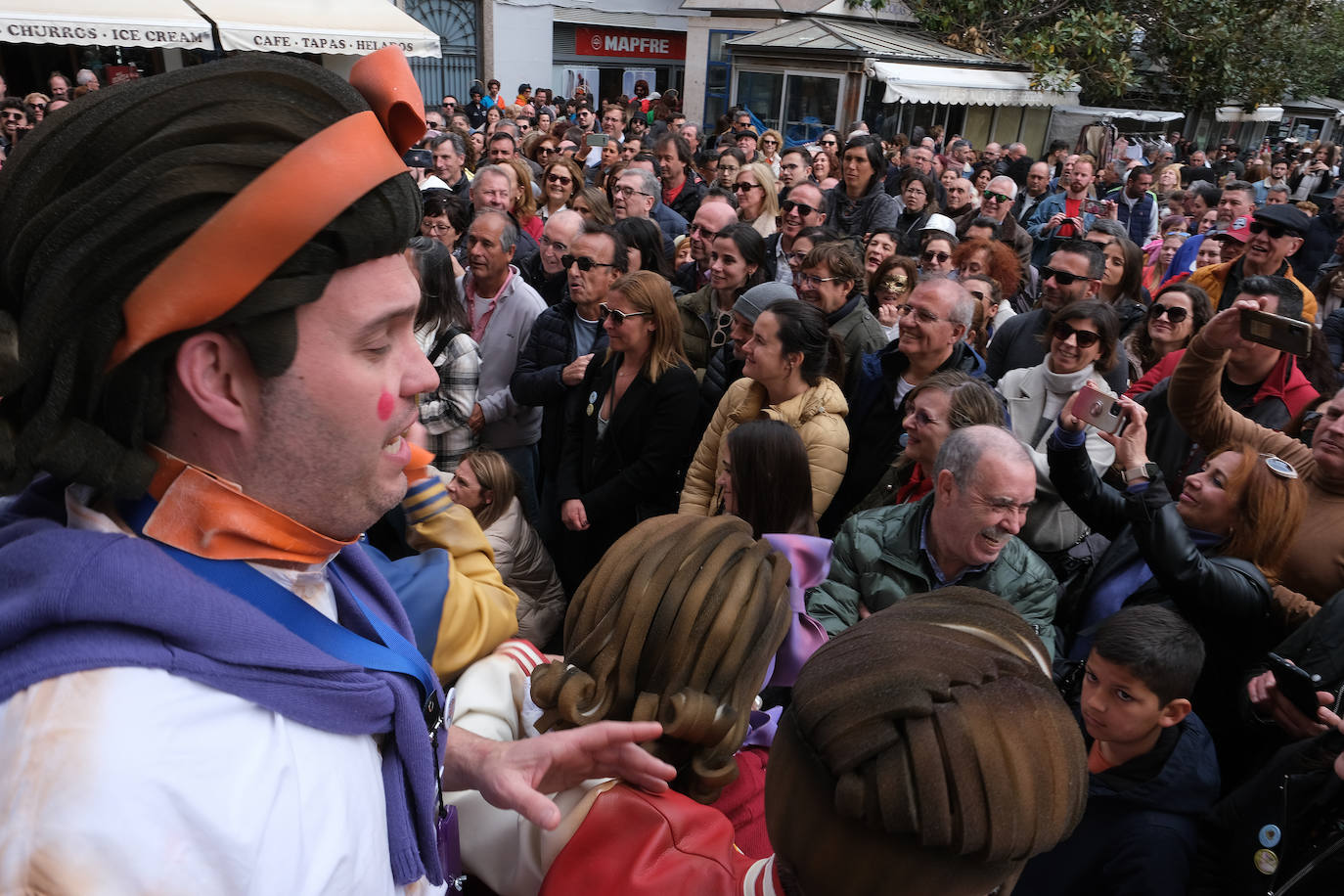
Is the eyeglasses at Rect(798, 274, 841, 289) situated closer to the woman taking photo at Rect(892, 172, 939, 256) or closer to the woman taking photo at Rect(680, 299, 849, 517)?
the woman taking photo at Rect(680, 299, 849, 517)

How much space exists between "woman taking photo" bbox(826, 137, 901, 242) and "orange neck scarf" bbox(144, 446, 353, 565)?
6758mm

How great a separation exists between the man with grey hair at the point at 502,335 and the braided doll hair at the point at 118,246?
3.84 meters

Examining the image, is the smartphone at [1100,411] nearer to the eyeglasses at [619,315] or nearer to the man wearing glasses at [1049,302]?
the man wearing glasses at [1049,302]

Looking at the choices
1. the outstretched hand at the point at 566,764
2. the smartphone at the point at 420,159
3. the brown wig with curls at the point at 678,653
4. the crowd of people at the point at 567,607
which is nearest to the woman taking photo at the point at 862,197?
the smartphone at the point at 420,159

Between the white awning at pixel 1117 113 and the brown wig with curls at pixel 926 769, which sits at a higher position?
the brown wig with curls at pixel 926 769

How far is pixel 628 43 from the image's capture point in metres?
27.8

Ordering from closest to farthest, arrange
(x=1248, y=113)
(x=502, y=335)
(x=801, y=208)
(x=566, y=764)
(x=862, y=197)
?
(x=566, y=764), (x=502, y=335), (x=801, y=208), (x=862, y=197), (x=1248, y=113)

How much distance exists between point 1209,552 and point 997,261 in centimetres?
325

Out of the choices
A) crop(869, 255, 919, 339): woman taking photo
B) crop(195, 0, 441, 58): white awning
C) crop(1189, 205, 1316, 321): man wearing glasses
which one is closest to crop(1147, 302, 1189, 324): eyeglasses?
crop(1189, 205, 1316, 321): man wearing glasses

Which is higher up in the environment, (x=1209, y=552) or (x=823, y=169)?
(x=1209, y=552)

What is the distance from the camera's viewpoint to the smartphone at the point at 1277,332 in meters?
3.35

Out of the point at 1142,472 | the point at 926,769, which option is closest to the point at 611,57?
the point at 1142,472

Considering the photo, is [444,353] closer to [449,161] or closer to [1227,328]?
[1227,328]

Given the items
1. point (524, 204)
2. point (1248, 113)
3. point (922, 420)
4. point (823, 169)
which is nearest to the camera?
point (922, 420)
